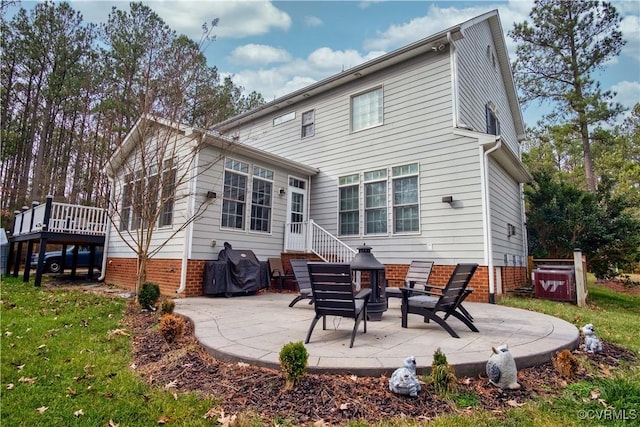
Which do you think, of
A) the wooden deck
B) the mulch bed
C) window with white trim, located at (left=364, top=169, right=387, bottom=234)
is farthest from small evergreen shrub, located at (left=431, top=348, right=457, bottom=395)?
the wooden deck

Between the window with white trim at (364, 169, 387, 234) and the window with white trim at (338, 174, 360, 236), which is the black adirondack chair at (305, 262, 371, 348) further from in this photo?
the window with white trim at (338, 174, 360, 236)

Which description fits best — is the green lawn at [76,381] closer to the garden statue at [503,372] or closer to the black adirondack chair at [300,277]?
the garden statue at [503,372]

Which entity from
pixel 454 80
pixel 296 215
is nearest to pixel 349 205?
pixel 296 215

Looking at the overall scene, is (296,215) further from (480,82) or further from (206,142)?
(480,82)

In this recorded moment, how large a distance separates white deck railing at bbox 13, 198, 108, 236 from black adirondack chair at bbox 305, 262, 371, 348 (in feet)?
27.8

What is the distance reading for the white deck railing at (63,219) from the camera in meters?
9.26

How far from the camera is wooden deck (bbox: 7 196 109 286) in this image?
30.0 feet

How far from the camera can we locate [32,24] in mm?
16188

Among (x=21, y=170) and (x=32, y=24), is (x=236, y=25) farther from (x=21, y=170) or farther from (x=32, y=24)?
(x=21, y=170)

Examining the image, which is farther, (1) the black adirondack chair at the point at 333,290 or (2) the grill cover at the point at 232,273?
(2) the grill cover at the point at 232,273

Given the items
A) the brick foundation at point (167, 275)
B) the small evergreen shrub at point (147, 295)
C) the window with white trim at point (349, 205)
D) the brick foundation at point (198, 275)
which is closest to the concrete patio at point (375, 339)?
the small evergreen shrub at point (147, 295)

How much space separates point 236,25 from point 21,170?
55.6 ft

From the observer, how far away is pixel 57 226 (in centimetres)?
941

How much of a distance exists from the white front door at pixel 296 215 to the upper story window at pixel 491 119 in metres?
6.09
